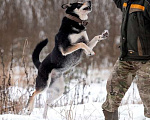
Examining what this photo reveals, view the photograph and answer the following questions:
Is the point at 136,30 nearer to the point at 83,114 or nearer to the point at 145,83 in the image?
the point at 145,83

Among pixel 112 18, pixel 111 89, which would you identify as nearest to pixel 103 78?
pixel 112 18

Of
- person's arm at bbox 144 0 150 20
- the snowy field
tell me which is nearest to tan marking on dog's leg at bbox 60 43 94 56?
the snowy field

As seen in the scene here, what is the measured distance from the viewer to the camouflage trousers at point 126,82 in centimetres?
222

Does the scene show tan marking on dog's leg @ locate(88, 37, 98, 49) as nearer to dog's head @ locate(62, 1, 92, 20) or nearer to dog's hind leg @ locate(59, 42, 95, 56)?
dog's hind leg @ locate(59, 42, 95, 56)

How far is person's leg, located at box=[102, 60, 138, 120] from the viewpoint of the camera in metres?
2.32

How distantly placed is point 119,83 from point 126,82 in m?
0.07

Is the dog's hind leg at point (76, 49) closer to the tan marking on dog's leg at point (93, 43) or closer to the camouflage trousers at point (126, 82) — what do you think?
the tan marking on dog's leg at point (93, 43)

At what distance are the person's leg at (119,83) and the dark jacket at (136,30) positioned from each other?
101mm

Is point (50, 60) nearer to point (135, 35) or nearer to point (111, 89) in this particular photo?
point (111, 89)

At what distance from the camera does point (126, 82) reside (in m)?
2.33

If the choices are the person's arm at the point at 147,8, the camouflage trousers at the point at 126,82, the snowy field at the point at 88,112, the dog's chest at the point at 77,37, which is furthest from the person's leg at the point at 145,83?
the dog's chest at the point at 77,37

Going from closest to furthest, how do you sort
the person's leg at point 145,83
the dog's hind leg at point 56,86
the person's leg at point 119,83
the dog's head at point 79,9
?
the person's leg at point 145,83 → the person's leg at point 119,83 → the dog's head at point 79,9 → the dog's hind leg at point 56,86

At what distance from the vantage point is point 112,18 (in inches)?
325

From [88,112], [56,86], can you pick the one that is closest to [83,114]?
[88,112]
